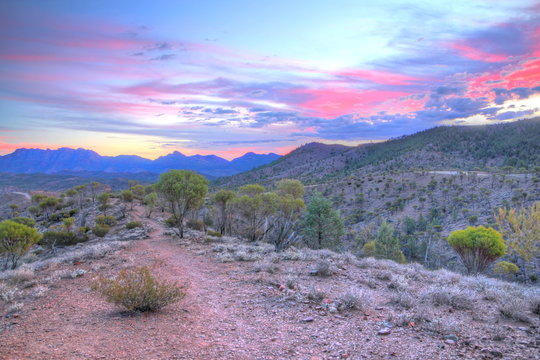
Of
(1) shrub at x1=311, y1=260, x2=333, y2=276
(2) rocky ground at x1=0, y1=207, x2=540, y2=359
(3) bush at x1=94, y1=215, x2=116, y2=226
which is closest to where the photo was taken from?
(2) rocky ground at x1=0, y1=207, x2=540, y2=359

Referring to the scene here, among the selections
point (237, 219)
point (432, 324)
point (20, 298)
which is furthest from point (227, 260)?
point (237, 219)

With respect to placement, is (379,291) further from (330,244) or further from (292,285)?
(330,244)

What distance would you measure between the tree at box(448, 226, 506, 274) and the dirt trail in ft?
54.1

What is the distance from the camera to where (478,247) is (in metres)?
18.6

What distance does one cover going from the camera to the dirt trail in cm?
543

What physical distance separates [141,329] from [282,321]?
10.1 feet

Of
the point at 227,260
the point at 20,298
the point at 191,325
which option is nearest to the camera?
the point at 191,325

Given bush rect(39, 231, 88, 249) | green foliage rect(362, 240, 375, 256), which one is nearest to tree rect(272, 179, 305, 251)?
green foliage rect(362, 240, 375, 256)

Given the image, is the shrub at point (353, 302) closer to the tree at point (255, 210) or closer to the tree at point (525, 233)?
the tree at point (255, 210)

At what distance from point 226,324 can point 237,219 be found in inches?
949

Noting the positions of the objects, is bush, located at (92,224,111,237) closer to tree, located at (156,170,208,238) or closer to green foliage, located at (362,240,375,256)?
tree, located at (156,170,208,238)

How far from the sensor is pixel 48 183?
162 m

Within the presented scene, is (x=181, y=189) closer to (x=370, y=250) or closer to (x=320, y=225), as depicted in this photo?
(x=320, y=225)

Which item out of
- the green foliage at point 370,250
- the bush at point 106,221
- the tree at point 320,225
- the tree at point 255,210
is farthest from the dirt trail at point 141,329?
the bush at point 106,221
